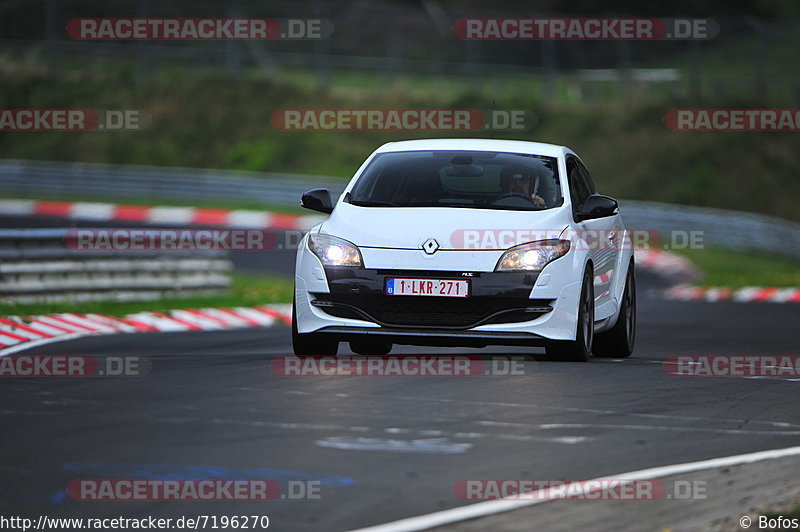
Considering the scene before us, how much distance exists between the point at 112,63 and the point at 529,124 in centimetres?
1429

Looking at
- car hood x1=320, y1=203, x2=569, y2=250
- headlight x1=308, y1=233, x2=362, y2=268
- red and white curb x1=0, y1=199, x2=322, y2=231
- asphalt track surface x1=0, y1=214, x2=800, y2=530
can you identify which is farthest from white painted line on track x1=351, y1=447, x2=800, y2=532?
red and white curb x1=0, y1=199, x2=322, y2=231

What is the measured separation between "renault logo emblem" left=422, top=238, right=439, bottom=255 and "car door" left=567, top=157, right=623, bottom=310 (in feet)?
4.37

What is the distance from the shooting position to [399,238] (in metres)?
10.8

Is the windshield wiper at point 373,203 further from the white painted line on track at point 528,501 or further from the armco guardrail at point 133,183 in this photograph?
the armco guardrail at point 133,183

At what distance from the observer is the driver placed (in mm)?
11617

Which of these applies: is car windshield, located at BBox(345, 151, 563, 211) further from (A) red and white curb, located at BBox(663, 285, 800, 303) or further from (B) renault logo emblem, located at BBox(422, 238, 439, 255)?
(A) red and white curb, located at BBox(663, 285, 800, 303)

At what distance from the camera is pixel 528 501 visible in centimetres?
643

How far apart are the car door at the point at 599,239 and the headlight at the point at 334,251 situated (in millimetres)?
1776

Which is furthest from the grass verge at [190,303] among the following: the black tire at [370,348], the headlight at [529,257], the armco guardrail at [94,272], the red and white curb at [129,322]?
the headlight at [529,257]

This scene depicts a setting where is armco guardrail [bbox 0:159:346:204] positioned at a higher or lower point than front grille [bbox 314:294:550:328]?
higher

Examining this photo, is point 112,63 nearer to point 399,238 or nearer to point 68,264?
point 68,264

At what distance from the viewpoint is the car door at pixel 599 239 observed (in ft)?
38.6

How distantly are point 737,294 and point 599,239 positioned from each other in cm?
1511

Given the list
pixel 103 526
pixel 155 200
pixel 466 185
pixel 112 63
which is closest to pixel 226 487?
pixel 103 526
